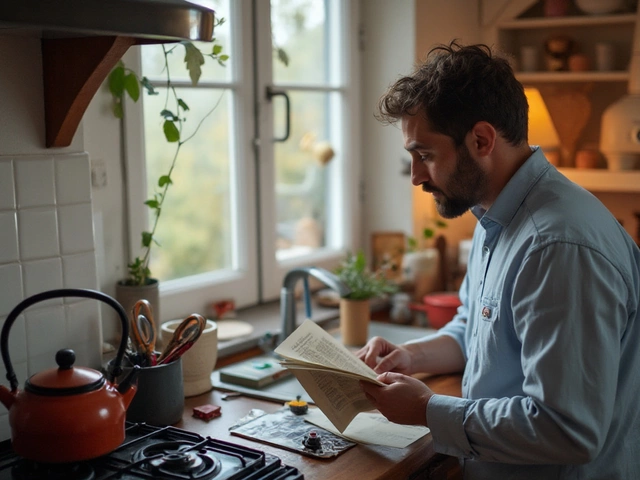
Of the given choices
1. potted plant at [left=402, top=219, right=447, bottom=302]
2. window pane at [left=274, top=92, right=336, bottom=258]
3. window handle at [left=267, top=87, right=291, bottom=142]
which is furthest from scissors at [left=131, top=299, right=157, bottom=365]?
potted plant at [left=402, top=219, right=447, bottom=302]

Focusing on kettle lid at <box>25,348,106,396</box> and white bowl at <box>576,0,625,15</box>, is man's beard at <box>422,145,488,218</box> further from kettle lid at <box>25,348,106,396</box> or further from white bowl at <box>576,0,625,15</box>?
white bowl at <box>576,0,625,15</box>

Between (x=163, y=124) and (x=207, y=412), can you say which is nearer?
(x=207, y=412)

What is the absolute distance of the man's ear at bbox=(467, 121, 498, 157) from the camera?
155 cm

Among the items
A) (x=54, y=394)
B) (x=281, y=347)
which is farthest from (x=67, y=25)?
(x=281, y=347)

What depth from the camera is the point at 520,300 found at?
143 centimetres

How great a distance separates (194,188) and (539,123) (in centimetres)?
139

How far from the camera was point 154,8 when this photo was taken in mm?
1364

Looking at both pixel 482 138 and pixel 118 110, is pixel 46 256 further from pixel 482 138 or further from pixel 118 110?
pixel 482 138

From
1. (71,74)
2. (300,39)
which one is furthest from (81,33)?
(300,39)

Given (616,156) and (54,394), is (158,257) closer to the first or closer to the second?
(54,394)

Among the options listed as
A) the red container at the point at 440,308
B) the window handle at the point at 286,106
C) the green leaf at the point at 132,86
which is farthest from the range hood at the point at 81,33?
the red container at the point at 440,308

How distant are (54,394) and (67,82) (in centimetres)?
64

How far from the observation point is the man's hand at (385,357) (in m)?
1.88

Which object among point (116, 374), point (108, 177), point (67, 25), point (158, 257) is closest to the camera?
point (67, 25)
